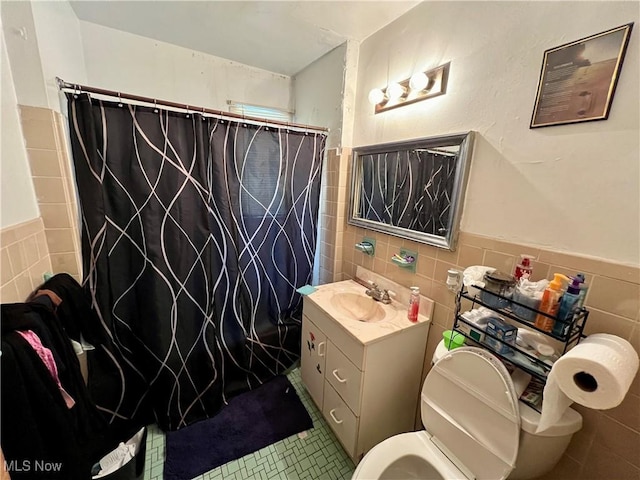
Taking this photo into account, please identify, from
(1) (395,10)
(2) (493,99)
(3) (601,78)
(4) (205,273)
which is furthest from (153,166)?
(3) (601,78)

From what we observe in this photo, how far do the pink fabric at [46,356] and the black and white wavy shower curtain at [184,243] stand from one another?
56cm

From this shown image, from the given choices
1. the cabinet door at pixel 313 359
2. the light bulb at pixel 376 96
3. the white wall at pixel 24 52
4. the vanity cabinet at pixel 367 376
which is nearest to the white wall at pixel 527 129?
the light bulb at pixel 376 96

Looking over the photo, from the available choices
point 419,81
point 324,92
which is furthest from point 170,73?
point 419,81

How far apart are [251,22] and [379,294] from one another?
1.74 meters

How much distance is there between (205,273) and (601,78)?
181 cm

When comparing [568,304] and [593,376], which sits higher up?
[568,304]

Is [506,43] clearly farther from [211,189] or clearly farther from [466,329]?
[211,189]

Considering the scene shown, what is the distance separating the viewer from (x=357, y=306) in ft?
5.29

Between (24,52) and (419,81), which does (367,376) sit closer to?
(419,81)

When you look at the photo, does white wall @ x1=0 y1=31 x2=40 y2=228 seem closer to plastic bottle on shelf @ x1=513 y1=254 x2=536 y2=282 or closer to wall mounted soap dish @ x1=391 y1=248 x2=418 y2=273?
wall mounted soap dish @ x1=391 y1=248 x2=418 y2=273

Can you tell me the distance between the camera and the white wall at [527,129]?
0.74 metres

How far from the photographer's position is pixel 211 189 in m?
1.45

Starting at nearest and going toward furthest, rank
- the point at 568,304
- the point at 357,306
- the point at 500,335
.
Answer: the point at 568,304
the point at 500,335
the point at 357,306

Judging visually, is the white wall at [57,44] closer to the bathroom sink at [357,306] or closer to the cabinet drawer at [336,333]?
the cabinet drawer at [336,333]
